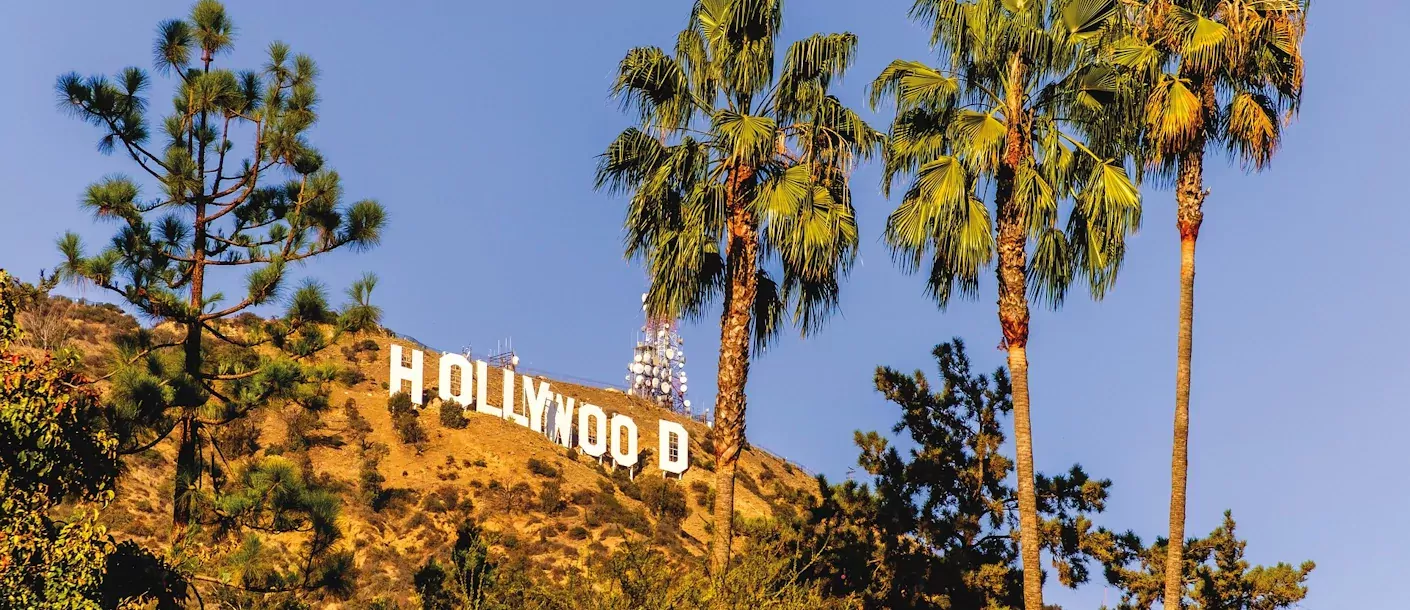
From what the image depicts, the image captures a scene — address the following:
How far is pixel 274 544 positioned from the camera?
58.9 m

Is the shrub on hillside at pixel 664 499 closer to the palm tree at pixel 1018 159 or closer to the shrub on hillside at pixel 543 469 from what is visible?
the shrub on hillside at pixel 543 469

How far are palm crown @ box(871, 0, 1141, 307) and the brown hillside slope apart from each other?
36638mm

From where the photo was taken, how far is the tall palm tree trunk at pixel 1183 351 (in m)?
20.8

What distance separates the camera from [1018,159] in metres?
21.3

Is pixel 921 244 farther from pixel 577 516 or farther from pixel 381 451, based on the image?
pixel 381 451

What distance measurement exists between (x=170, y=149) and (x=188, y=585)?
6.75 metres

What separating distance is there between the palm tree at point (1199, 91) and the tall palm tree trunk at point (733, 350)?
5.95 meters

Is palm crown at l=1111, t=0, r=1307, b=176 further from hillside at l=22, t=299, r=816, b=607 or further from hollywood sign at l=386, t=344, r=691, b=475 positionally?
hollywood sign at l=386, t=344, r=691, b=475

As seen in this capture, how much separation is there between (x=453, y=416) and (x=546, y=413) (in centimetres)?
504

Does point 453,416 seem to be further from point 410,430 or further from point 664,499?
point 664,499

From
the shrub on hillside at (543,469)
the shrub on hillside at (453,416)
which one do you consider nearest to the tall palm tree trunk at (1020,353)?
the shrub on hillside at (543,469)

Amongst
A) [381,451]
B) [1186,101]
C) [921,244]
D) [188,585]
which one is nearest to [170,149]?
[188,585]

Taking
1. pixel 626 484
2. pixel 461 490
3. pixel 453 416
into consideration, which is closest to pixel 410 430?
pixel 453 416

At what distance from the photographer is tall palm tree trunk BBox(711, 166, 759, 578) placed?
2053cm
